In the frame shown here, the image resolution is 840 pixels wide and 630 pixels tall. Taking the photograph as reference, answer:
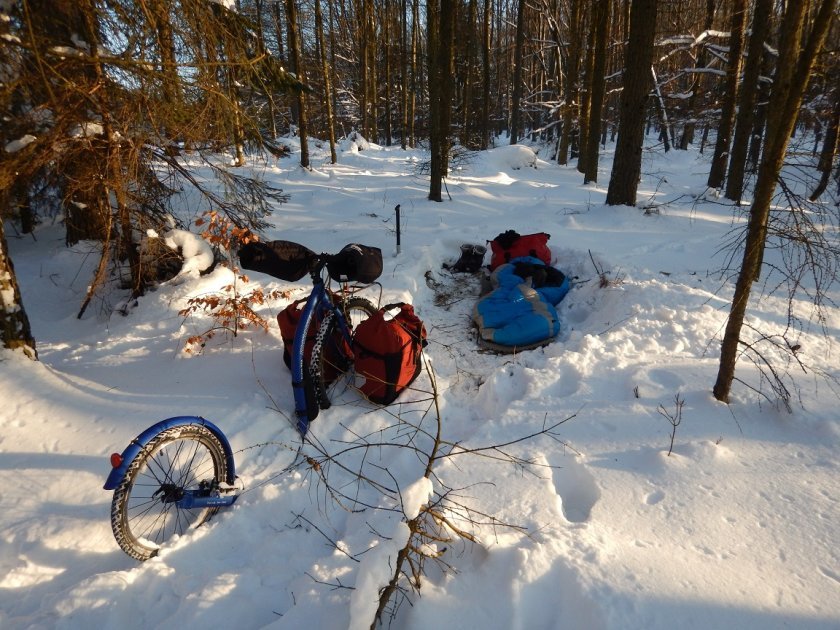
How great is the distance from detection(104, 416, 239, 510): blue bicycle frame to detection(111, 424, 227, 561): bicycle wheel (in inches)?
0.8

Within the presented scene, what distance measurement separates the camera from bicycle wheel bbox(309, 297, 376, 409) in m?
3.19

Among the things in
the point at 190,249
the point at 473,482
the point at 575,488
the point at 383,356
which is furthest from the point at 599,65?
the point at 473,482

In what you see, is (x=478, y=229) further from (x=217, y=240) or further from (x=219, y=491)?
(x=219, y=491)

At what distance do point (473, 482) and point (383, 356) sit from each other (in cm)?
124

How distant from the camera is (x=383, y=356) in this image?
11.2 feet

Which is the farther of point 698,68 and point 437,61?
point 698,68

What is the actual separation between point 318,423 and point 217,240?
2.02 metres

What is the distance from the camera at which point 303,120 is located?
13.5 metres

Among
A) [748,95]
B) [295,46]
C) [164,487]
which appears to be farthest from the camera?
[295,46]

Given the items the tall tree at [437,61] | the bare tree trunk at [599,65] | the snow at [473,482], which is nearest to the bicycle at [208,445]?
the snow at [473,482]

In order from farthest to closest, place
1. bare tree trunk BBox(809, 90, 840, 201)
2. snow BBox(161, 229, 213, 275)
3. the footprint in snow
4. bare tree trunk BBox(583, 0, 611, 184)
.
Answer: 1. bare tree trunk BBox(583, 0, 611, 184)
2. snow BBox(161, 229, 213, 275)
3. bare tree trunk BBox(809, 90, 840, 201)
4. the footprint in snow

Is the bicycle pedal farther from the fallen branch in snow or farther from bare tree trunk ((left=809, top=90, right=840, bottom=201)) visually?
bare tree trunk ((left=809, top=90, right=840, bottom=201))

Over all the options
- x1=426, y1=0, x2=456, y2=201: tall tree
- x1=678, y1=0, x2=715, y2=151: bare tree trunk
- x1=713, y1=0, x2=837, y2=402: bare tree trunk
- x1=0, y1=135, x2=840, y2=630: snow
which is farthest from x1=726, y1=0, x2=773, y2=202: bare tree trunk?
x1=713, y1=0, x2=837, y2=402: bare tree trunk

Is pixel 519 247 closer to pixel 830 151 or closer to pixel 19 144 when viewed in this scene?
pixel 830 151
